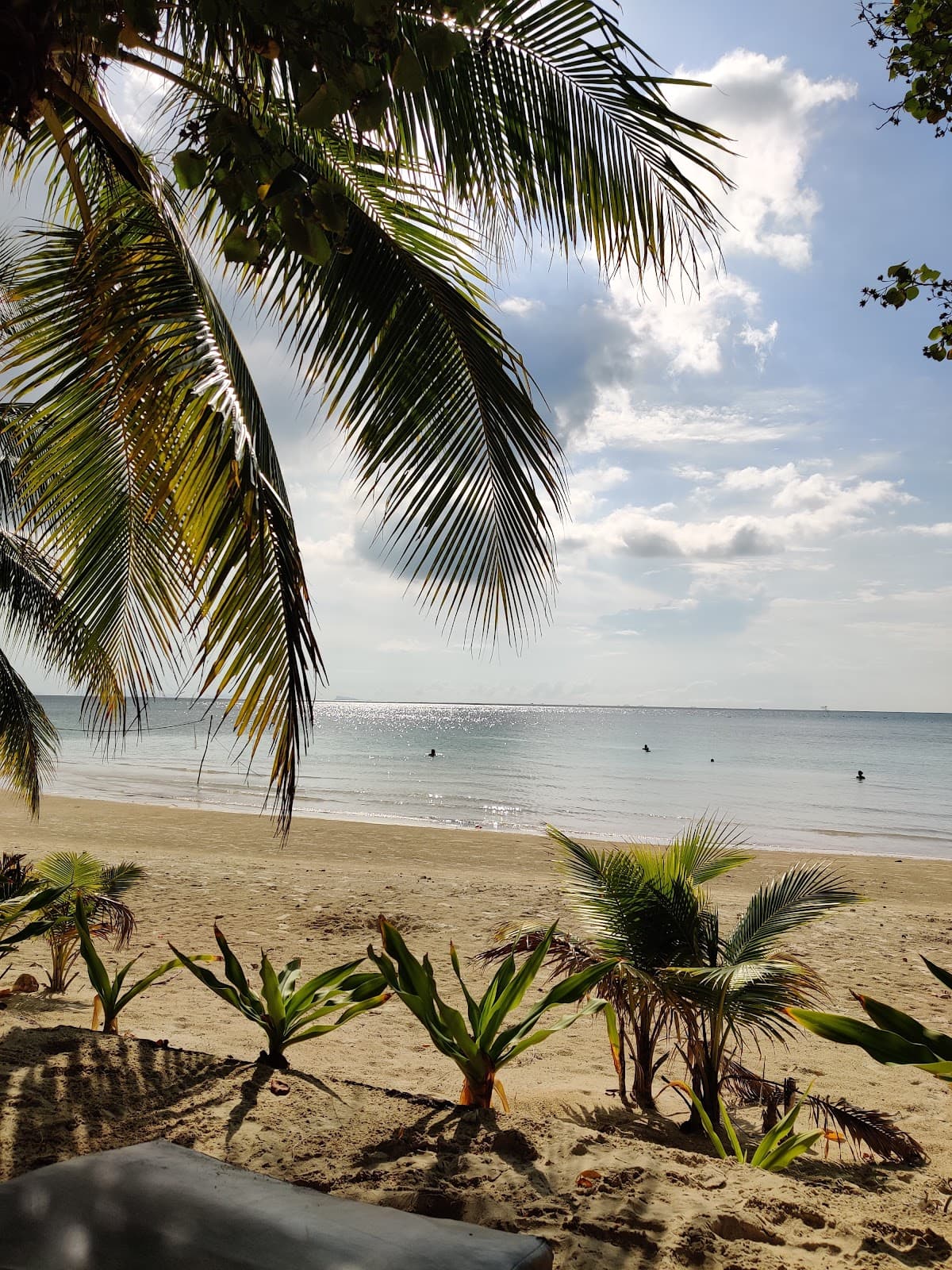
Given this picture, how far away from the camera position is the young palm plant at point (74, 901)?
5.14 m

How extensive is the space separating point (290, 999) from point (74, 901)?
2261 millimetres

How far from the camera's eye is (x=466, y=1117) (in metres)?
2.74

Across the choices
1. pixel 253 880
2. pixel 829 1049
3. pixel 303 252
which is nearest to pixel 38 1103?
pixel 303 252

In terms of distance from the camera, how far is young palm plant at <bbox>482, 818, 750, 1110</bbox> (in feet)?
12.8

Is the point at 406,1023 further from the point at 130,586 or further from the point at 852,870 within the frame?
the point at 852,870

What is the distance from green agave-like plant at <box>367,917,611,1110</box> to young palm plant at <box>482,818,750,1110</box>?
752 mm

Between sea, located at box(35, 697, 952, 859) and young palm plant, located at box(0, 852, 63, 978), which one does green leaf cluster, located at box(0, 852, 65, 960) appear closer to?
young palm plant, located at box(0, 852, 63, 978)

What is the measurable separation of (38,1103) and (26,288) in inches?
120

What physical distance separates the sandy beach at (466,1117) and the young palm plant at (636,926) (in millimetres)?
401

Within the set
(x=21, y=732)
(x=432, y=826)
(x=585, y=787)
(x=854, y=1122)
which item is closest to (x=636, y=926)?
(x=854, y=1122)

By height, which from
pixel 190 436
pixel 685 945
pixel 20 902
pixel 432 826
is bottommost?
pixel 432 826

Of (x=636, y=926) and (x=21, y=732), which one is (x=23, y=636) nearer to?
(x=21, y=732)

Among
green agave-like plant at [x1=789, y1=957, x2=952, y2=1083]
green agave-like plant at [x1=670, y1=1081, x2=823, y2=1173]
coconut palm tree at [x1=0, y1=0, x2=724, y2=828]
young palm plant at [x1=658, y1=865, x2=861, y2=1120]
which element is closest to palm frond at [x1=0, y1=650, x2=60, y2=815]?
coconut palm tree at [x1=0, y1=0, x2=724, y2=828]

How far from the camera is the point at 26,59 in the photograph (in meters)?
1.95
